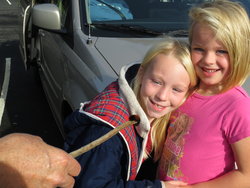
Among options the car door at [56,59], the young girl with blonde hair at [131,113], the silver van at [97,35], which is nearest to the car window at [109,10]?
the silver van at [97,35]

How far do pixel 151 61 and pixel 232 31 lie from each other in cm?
35

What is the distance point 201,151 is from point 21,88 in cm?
485

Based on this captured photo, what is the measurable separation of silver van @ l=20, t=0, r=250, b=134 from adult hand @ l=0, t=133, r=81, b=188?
3.99 ft

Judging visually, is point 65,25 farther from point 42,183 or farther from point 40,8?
point 42,183

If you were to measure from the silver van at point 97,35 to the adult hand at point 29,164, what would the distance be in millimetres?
1215

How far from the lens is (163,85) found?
159 cm

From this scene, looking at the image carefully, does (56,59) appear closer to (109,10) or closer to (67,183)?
(109,10)

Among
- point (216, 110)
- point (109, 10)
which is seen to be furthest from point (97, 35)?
point (216, 110)

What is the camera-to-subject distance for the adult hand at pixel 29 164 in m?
0.97

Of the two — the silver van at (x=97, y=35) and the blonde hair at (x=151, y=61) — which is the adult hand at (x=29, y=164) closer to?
the blonde hair at (x=151, y=61)

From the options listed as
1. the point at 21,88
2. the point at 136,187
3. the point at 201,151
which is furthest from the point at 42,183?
the point at 21,88

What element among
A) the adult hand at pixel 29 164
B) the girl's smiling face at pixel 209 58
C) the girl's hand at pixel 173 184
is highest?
the girl's smiling face at pixel 209 58

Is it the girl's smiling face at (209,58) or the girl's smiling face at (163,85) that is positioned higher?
the girl's smiling face at (209,58)

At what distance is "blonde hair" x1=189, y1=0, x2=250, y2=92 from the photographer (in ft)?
4.75
